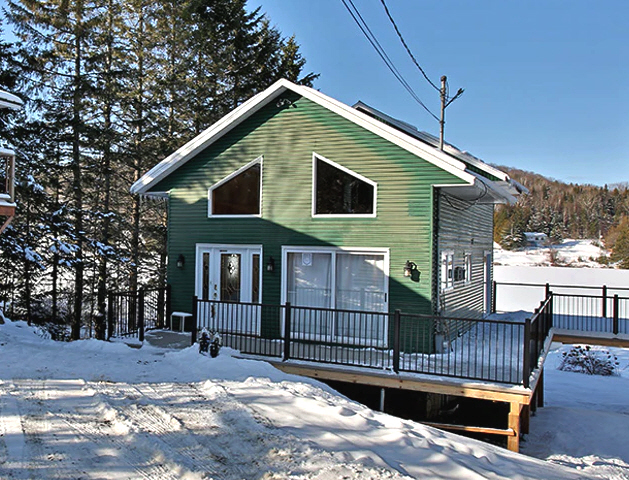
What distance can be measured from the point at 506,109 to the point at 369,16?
18.5 metres

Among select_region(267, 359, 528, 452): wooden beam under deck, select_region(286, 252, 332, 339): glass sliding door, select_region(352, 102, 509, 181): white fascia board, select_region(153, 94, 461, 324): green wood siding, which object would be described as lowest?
select_region(267, 359, 528, 452): wooden beam under deck

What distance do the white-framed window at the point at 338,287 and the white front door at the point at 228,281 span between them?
2.67 ft

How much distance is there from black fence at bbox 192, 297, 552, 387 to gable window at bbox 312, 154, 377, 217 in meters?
2.17

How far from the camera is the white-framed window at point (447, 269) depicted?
10.4m

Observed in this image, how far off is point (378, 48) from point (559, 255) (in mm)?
43146

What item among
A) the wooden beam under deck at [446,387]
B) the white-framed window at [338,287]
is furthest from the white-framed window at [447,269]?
the wooden beam under deck at [446,387]

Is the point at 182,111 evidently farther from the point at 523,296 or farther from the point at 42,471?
the point at 523,296

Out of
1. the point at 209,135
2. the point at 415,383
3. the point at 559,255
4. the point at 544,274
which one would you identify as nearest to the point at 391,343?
the point at 415,383

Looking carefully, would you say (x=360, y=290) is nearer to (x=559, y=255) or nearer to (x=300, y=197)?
(x=300, y=197)

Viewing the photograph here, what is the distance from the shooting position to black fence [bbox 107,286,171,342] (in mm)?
10281

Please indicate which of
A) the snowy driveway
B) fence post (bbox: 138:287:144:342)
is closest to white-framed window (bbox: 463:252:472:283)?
fence post (bbox: 138:287:144:342)

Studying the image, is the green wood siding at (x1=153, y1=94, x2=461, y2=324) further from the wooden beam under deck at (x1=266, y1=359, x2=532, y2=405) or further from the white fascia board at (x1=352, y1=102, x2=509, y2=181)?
the white fascia board at (x1=352, y1=102, x2=509, y2=181)

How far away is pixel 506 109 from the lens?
83.6 ft

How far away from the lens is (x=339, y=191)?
417 inches
